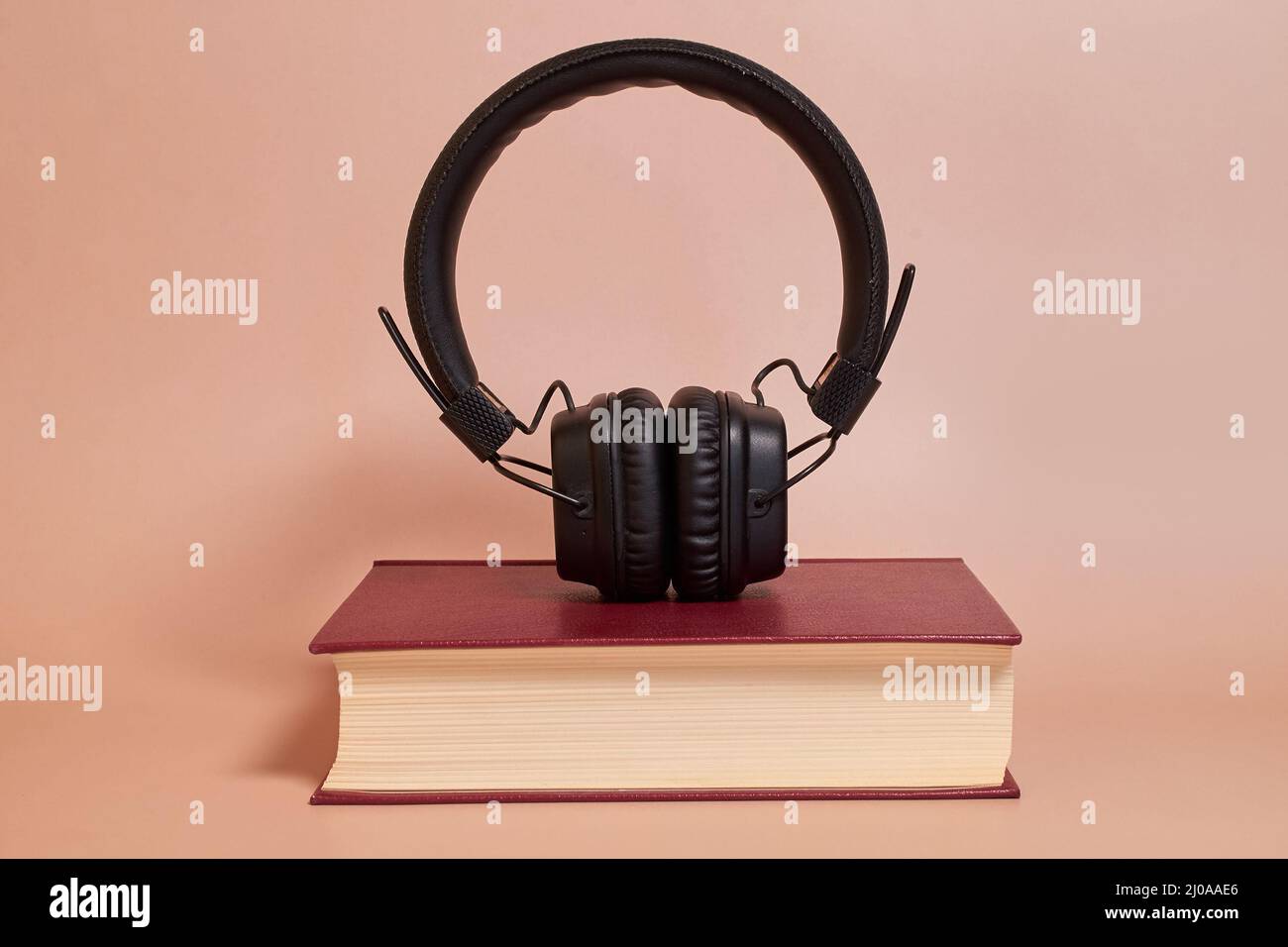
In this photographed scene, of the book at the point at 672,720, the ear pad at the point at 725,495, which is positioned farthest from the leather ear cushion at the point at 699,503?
the book at the point at 672,720

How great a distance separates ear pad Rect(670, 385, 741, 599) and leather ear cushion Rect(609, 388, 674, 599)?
0.02 m

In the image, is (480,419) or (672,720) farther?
(480,419)

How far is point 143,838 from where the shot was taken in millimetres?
1804

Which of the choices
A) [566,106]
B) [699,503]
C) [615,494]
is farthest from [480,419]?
[566,106]

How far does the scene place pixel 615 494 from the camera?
1989mm

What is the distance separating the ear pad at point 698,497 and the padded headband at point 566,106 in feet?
0.63

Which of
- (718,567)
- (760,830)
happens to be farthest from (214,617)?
(760,830)

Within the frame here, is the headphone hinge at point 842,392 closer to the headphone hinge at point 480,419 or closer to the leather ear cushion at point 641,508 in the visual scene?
the leather ear cushion at point 641,508

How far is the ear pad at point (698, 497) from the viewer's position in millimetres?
1984

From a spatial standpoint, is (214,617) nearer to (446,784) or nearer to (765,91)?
(446,784)

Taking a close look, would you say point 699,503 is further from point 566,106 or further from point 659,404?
point 566,106

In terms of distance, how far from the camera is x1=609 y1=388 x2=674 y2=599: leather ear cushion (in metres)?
1.98

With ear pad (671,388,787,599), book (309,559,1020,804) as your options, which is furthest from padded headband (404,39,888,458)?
book (309,559,1020,804)

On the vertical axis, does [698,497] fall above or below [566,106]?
below
